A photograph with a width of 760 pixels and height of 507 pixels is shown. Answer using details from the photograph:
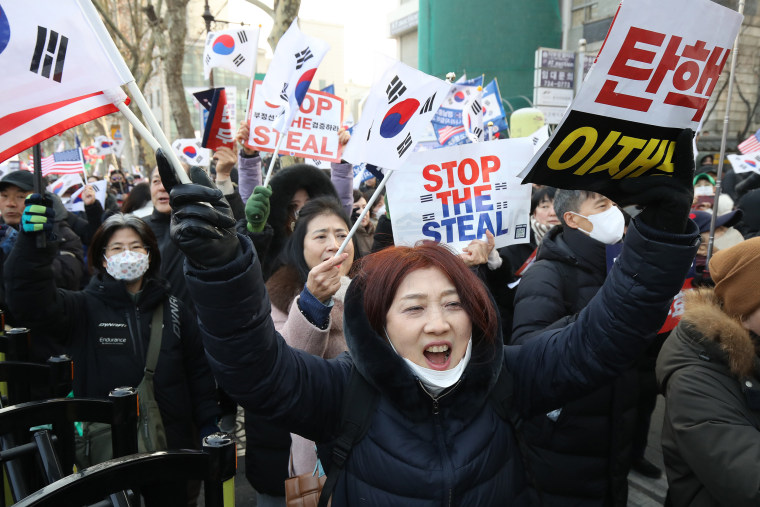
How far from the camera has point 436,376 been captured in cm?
152

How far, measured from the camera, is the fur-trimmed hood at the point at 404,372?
1477 mm

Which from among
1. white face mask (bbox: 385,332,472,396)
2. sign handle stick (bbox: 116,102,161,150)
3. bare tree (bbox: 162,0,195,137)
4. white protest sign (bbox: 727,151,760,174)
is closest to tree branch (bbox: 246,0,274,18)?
bare tree (bbox: 162,0,195,137)

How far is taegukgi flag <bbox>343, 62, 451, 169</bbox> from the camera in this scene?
2.77m

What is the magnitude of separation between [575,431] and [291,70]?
9.90 ft

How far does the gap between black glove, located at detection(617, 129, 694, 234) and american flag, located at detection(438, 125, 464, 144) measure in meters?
5.43

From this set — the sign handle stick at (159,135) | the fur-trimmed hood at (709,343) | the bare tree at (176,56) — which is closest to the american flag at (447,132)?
the fur-trimmed hood at (709,343)

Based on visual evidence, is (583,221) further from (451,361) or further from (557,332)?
(451,361)

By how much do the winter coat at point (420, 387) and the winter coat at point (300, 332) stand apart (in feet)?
1.17

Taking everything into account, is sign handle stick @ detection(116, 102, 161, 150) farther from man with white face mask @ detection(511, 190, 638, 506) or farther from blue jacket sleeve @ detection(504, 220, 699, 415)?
man with white face mask @ detection(511, 190, 638, 506)

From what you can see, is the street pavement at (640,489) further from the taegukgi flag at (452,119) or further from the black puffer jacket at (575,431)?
the taegukgi flag at (452,119)

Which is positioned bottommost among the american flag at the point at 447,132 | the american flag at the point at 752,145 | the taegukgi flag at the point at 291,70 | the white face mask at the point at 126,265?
the white face mask at the point at 126,265

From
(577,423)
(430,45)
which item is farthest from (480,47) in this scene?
(577,423)

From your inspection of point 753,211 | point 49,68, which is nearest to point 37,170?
point 49,68

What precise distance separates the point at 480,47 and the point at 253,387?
2186 centimetres
